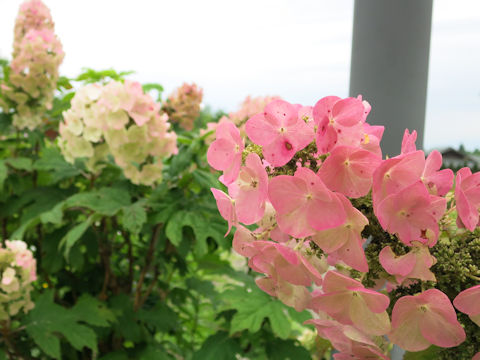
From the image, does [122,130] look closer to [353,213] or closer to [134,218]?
[134,218]

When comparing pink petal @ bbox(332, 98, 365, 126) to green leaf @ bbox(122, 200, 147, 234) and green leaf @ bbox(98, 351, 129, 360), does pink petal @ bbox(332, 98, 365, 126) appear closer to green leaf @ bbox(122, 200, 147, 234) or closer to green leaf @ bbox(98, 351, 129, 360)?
green leaf @ bbox(122, 200, 147, 234)

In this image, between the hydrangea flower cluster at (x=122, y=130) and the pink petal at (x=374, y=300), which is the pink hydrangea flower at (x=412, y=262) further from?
the hydrangea flower cluster at (x=122, y=130)

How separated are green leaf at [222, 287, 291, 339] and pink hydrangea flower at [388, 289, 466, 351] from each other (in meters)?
0.68

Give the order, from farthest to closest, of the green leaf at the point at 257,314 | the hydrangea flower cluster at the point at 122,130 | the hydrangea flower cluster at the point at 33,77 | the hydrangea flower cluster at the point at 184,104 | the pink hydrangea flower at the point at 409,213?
the hydrangea flower cluster at the point at 184,104 < the hydrangea flower cluster at the point at 33,77 < the hydrangea flower cluster at the point at 122,130 < the green leaf at the point at 257,314 < the pink hydrangea flower at the point at 409,213

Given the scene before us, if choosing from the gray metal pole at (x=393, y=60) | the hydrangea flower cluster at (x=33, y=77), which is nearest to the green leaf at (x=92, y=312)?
the hydrangea flower cluster at (x=33, y=77)

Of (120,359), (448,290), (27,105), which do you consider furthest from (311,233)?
(27,105)

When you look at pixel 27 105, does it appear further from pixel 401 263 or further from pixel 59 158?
pixel 401 263

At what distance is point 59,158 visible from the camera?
58.6 inches

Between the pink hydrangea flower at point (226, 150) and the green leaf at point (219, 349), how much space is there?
2.81ft

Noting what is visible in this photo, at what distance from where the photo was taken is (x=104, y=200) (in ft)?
4.05

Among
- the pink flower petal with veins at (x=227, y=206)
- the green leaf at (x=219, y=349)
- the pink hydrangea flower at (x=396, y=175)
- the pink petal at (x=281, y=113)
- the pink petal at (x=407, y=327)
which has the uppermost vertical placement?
the pink petal at (x=281, y=113)

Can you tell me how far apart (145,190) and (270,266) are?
39.5 inches

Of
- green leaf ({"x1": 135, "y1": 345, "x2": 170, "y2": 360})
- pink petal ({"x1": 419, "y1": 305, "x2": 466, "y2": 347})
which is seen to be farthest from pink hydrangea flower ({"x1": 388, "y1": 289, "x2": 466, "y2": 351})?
green leaf ({"x1": 135, "y1": 345, "x2": 170, "y2": 360})

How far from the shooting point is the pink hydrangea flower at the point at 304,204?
406mm
